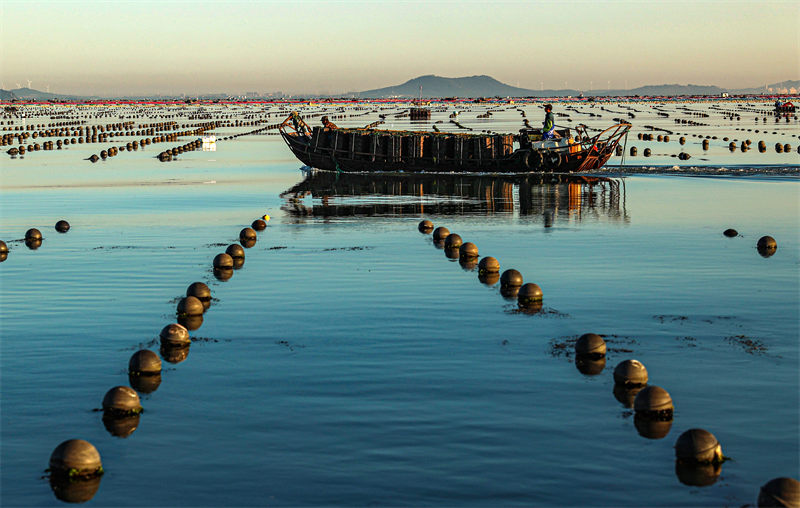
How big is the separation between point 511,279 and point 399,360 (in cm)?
721

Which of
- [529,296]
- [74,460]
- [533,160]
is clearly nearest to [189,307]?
[529,296]

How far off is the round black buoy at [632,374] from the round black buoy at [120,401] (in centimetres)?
749

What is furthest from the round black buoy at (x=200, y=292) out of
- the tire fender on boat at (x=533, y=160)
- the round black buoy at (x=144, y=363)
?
the tire fender on boat at (x=533, y=160)

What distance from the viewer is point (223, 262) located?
26.2m

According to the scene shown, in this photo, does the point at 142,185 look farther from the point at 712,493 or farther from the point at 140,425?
the point at 712,493

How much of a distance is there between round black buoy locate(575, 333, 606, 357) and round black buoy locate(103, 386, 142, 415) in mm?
7611

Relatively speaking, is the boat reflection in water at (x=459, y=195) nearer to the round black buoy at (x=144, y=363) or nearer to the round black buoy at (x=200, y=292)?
the round black buoy at (x=200, y=292)

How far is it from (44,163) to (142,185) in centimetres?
2178

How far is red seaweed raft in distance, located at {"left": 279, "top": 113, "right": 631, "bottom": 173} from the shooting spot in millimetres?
57031

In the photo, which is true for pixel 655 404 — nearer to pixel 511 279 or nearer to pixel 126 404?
pixel 126 404

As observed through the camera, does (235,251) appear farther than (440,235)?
No

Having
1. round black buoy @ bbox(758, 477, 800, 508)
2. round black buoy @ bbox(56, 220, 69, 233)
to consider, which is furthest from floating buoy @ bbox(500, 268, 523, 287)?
round black buoy @ bbox(56, 220, 69, 233)

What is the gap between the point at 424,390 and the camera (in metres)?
15.2

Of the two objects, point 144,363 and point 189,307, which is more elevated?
point 189,307
